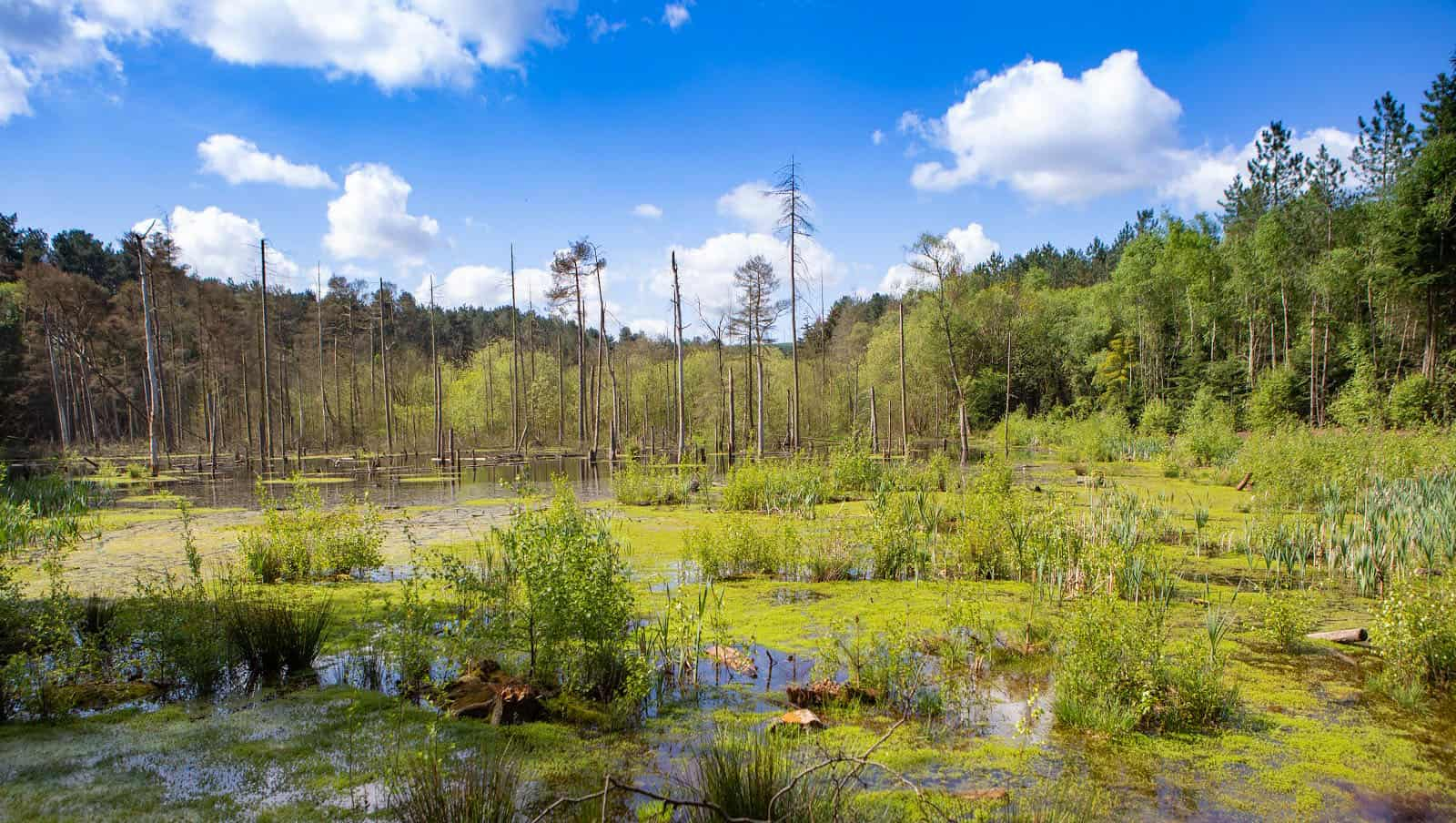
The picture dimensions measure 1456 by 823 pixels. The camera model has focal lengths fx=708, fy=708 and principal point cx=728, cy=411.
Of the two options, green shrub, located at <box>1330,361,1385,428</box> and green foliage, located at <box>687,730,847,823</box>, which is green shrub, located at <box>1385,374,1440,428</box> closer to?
green shrub, located at <box>1330,361,1385,428</box>

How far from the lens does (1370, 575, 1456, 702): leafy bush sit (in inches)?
215

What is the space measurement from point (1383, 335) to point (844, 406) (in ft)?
85.9

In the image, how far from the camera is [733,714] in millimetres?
5191

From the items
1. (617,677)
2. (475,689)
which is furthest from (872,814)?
(475,689)

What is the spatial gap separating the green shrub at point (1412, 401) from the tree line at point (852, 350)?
0.27 ft

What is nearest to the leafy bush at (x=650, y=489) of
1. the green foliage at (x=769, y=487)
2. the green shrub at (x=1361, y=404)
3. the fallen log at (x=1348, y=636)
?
the green foliage at (x=769, y=487)

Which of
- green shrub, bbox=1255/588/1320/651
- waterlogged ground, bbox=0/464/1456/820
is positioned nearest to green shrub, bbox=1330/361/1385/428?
green shrub, bbox=1255/588/1320/651

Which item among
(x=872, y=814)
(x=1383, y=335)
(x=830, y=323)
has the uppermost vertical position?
(x=830, y=323)

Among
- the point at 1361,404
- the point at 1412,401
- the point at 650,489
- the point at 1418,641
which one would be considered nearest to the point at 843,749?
the point at 1418,641

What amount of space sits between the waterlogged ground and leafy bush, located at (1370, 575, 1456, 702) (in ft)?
0.90

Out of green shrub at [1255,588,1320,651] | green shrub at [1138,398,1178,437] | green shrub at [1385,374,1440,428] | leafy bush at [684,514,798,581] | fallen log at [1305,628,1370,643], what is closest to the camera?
green shrub at [1255,588,1320,651]

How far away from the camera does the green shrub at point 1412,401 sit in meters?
24.5

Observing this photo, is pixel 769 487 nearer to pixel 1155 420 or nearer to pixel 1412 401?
pixel 1412 401

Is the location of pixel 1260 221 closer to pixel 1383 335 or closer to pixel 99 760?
pixel 1383 335
